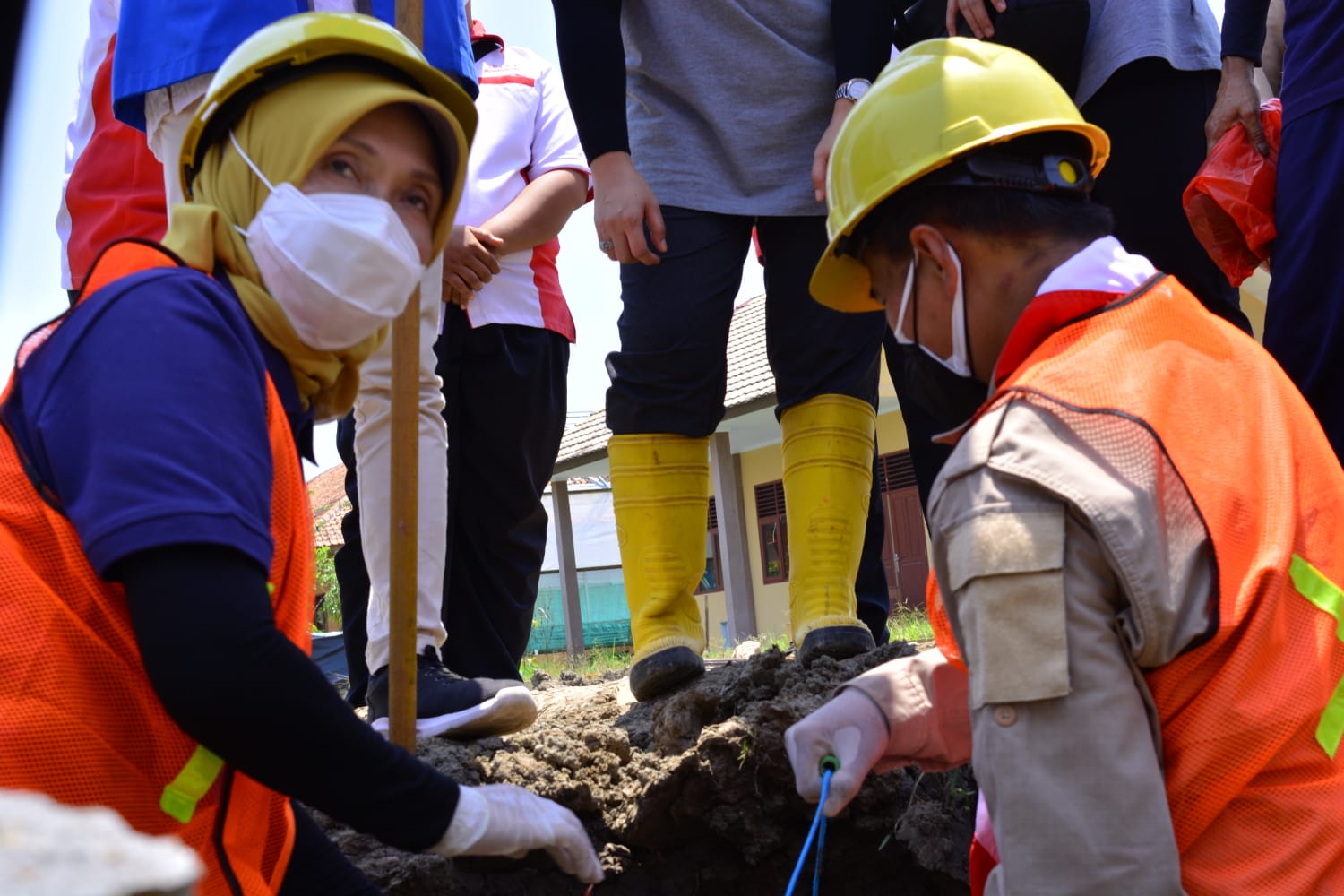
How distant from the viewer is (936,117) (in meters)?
2.14

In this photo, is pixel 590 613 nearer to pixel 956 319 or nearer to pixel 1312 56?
pixel 1312 56

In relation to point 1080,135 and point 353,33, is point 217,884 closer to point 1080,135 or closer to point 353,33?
point 353,33

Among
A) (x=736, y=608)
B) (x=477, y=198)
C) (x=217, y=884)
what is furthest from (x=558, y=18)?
(x=736, y=608)

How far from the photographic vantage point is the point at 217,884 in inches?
65.9

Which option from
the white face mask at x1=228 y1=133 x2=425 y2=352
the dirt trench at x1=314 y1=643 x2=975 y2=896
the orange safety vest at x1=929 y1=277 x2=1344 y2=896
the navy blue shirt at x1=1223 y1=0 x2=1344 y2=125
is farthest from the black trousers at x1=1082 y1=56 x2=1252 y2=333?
the white face mask at x1=228 y1=133 x2=425 y2=352

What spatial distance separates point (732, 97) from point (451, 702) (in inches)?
72.5

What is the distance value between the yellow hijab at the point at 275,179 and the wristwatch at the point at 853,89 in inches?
66.7

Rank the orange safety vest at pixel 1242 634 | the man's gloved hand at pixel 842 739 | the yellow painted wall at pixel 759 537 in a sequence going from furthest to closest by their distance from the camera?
the yellow painted wall at pixel 759 537 < the man's gloved hand at pixel 842 739 < the orange safety vest at pixel 1242 634

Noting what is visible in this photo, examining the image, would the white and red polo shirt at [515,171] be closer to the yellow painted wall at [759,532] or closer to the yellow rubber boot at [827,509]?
the yellow rubber boot at [827,509]

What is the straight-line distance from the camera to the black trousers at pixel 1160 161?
3.25 m

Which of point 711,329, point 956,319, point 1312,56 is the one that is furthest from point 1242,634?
point 711,329

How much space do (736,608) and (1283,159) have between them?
14.0 m

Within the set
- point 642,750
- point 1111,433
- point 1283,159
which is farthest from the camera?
point 642,750

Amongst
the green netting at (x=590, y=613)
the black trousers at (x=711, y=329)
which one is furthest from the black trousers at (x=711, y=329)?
the green netting at (x=590, y=613)
